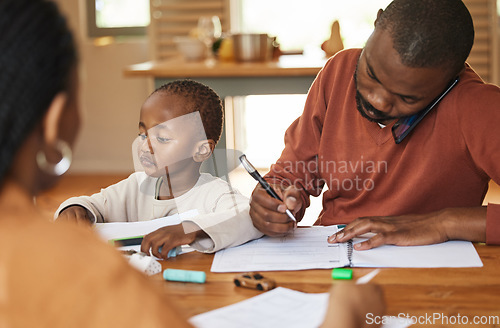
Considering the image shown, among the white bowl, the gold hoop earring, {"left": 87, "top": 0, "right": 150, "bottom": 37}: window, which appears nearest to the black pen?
the gold hoop earring

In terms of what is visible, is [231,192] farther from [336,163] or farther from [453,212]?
[453,212]

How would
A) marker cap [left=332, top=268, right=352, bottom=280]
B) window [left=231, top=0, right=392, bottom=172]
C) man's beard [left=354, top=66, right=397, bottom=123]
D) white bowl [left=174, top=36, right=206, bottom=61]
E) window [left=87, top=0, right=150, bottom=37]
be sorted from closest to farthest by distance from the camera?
marker cap [left=332, top=268, right=352, bottom=280] < man's beard [left=354, top=66, right=397, bottom=123] < white bowl [left=174, top=36, right=206, bottom=61] < window [left=231, top=0, right=392, bottom=172] < window [left=87, top=0, right=150, bottom=37]

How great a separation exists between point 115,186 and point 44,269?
90 centimetres

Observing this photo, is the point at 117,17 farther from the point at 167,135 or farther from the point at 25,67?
the point at 25,67

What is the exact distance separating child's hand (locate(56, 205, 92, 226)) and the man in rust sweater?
0.35m

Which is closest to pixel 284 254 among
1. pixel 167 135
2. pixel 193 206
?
pixel 193 206

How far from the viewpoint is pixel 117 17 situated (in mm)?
4293

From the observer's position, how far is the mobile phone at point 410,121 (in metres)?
1.28

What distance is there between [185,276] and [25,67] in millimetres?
544

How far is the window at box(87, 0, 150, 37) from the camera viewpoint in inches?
167

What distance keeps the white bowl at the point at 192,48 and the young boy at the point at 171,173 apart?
1.82m

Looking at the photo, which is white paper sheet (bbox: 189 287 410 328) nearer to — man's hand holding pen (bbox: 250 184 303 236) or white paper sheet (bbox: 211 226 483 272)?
white paper sheet (bbox: 211 226 483 272)

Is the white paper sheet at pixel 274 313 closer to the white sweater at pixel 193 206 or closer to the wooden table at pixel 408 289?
the wooden table at pixel 408 289

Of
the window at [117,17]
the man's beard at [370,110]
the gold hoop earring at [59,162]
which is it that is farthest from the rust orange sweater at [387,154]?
the window at [117,17]
